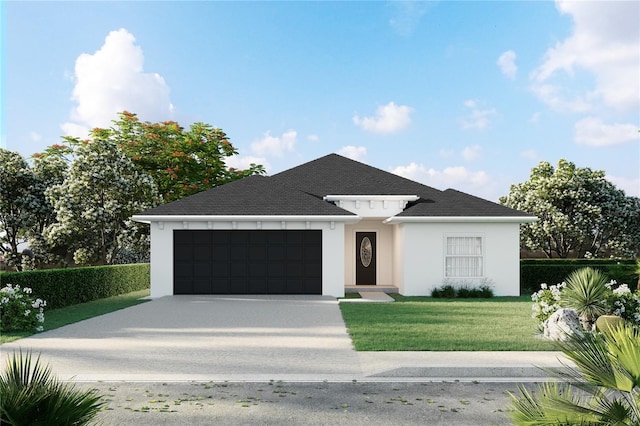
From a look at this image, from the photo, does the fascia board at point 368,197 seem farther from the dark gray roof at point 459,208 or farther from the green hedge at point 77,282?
the green hedge at point 77,282

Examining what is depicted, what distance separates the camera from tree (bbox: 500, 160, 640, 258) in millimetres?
33094

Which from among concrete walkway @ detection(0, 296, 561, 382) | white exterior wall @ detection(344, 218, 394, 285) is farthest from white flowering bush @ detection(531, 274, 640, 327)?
white exterior wall @ detection(344, 218, 394, 285)

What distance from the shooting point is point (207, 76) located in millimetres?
27656

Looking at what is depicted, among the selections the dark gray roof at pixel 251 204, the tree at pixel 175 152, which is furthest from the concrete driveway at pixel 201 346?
the tree at pixel 175 152

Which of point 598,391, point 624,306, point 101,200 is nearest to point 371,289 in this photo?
point 624,306

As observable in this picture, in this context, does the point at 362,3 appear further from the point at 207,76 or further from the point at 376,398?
the point at 376,398

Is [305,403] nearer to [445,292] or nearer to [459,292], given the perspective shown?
[445,292]

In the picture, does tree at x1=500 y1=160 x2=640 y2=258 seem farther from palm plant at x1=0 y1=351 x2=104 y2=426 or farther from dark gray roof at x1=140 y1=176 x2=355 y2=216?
palm plant at x1=0 y1=351 x2=104 y2=426

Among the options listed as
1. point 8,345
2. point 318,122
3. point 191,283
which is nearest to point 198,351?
point 8,345

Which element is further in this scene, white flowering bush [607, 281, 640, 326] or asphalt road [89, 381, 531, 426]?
white flowering bush [607, 281, 640, 326]

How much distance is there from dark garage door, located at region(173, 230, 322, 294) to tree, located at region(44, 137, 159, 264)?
9.28m

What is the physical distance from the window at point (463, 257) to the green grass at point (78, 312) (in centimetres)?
1058

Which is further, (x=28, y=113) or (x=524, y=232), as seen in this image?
(x=524, y=232)

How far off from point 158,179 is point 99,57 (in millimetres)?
9487
